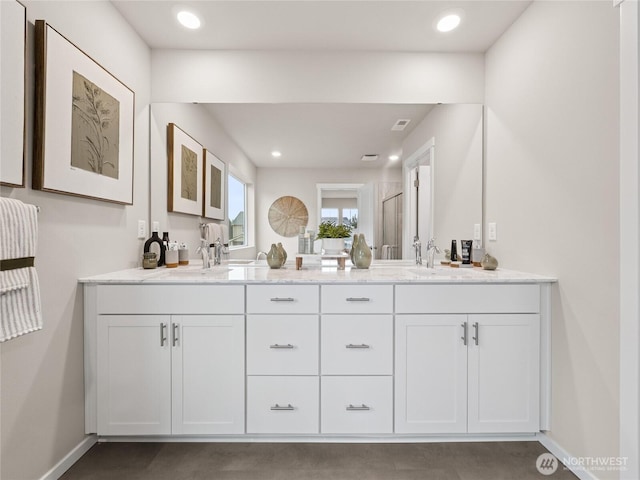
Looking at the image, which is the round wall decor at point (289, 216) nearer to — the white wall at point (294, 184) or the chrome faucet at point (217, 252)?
the white wall at point (294, 184)

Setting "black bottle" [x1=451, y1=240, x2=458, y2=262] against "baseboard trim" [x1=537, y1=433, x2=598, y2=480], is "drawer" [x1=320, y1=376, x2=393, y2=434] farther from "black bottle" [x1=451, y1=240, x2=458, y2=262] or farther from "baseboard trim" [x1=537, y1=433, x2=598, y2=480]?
"black bottle" [x1=451, y1=240, x2=458, y2=262]

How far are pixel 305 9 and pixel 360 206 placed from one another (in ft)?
4.03

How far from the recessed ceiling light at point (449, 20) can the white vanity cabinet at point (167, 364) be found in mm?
1976

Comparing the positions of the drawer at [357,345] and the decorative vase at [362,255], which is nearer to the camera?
the drawer at [357,345]

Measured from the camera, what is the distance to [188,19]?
2.05m

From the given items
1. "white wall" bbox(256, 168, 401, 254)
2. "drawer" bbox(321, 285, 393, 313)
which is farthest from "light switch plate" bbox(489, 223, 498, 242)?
"drawer" bbox(321, 285, 393, 313)

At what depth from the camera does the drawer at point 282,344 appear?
178 cm

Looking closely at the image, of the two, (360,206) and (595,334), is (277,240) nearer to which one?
(360,206)

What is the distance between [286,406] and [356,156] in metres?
1.66

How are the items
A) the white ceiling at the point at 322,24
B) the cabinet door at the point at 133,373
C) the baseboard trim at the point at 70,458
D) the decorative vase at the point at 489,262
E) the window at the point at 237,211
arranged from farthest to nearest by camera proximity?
the window at the point at 237,211, the decorative vase at the point at 489,262, the white ceiling at the point at 322,24, the cabinet door at the point at 133,373, the baseboard trim at the point at 70,458

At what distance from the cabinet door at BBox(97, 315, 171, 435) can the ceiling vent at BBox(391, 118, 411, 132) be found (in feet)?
6.25

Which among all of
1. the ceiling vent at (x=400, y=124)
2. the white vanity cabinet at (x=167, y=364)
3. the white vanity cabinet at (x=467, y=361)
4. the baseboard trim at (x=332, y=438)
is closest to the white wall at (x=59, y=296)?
the white vanity cabinet at (x=167, y=364)

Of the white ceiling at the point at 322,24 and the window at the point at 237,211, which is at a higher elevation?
the white ceiling at the point at 322,24

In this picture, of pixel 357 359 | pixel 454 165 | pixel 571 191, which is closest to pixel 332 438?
pixel 357 359
